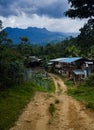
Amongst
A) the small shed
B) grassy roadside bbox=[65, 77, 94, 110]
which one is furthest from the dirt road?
the small shed

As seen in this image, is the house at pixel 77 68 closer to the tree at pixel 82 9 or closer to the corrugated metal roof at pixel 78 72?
the corrugated metal roof at pixel 78 72

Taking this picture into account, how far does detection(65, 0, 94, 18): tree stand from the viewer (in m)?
14.8

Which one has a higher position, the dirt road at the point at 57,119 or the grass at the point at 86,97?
the grass at the point at 86,97

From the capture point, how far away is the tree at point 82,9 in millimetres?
14752

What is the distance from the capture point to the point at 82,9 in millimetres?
14922

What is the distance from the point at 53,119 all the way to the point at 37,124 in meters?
1.53

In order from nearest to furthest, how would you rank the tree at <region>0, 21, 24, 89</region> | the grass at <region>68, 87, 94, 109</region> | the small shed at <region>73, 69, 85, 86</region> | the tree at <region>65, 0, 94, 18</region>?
the tree at <region>65, 0, 94, 18</region> < the grass at <region>68, 87, 94, 109</region> < the tree at <region>0, 21, 24, 89</region> < the small shed at <region>73, 69, 85, 86</region>

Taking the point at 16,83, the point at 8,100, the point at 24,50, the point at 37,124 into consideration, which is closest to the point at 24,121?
the point at 37,124

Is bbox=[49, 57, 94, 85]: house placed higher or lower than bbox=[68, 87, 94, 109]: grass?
higher

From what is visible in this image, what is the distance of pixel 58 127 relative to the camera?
1535 centimetres

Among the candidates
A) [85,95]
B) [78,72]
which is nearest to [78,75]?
[78,72]

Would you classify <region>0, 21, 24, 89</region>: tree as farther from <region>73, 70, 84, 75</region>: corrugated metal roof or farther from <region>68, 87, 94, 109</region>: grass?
<region>73, 70, 84, 75</region>: corrugated metal roof

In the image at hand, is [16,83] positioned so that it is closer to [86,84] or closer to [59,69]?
[86,84]

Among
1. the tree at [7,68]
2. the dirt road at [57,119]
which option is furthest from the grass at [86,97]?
the tree at [7,68]
